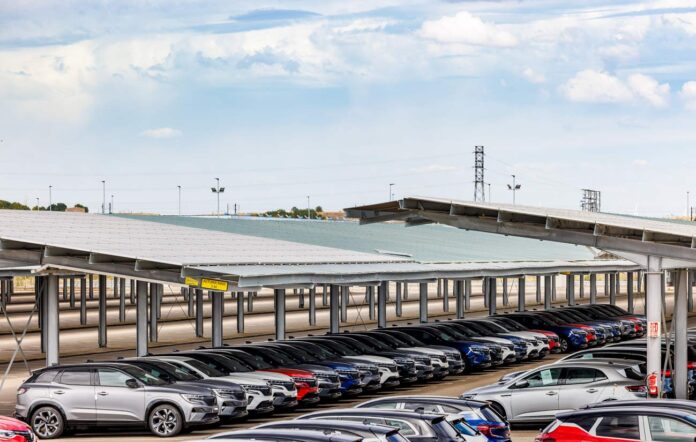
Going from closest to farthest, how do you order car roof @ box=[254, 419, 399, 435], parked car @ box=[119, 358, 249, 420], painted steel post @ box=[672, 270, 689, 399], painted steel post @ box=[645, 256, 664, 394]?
car roof @ box=[254, 419, 399, 435]
parked car @ box=[119, 358, 249, 420]
painted steel post @ box=[645, 256, 664, 394]
painted steel post @ box=[672, 270, 689, 399]

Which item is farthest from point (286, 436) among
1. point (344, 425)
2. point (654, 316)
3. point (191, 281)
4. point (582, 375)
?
point (191, 281)

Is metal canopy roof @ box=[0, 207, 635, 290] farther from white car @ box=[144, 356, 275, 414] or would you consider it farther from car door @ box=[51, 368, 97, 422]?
car door @ box=[51, 368, 97, 422]

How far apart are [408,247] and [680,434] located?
1468 inches

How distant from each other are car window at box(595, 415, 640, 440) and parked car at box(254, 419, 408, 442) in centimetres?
337

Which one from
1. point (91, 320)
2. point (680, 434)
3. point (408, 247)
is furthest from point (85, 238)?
point (91, 320)

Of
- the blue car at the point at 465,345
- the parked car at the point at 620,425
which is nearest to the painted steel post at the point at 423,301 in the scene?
the blue car at the point at 465,345

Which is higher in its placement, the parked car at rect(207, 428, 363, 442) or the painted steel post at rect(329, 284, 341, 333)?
the parked car at rect(207, 428, 363, 442)

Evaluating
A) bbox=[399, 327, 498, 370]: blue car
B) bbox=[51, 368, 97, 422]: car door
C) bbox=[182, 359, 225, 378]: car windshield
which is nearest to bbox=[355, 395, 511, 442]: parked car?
bbox=[51, 368, 97, 422]: car door

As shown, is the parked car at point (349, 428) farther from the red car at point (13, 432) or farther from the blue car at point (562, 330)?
the blue car at point (562, 330)

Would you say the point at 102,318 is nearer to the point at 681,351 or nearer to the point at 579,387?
the point at 681,351

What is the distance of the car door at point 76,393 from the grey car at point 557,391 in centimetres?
724

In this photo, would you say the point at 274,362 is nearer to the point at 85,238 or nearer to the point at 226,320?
the point at 85,238

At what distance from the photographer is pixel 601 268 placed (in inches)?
2164

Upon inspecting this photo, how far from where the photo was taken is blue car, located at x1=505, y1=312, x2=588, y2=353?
1665 inches
